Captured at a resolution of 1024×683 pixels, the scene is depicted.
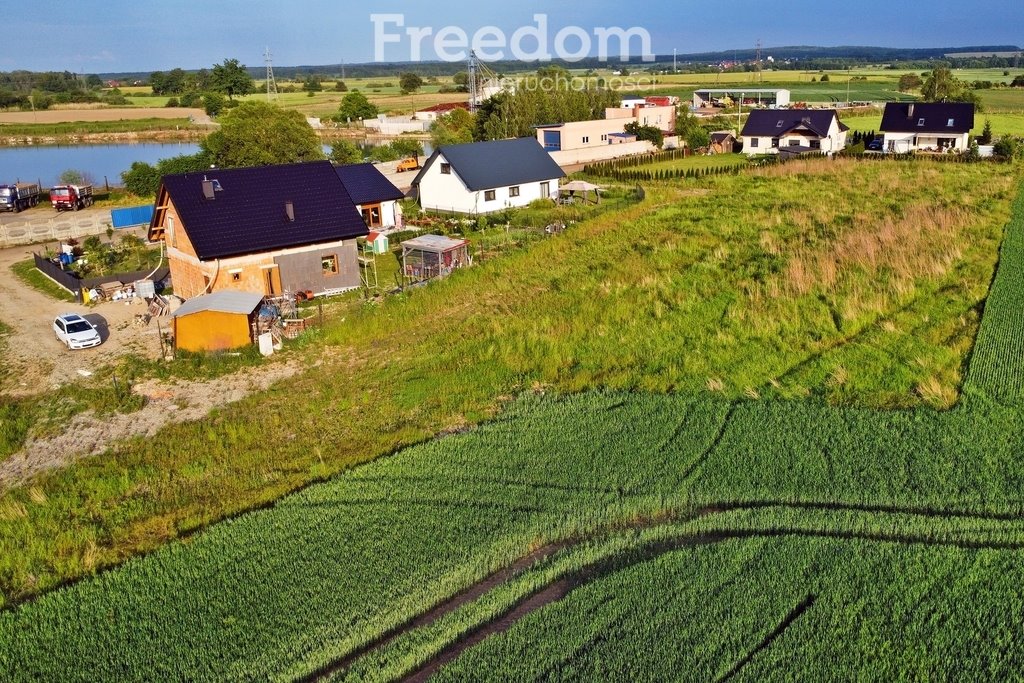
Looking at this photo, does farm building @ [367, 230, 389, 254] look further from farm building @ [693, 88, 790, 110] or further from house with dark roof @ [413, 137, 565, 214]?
farm building @ [693, 88, 790, 110]

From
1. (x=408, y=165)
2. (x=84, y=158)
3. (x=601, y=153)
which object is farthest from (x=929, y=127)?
(x=84, y=158)

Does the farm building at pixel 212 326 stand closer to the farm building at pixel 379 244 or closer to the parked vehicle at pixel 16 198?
the farm building at pixel 379 244

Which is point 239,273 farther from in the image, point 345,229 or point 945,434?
point 945,434

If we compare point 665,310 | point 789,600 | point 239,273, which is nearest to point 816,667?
point 789,600

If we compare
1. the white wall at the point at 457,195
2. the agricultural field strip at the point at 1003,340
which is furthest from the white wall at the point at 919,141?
the agricultural field strip at the point at 1003,340

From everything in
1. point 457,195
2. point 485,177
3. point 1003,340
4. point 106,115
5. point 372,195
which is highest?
point 106,115

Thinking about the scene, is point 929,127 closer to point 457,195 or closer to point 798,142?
point 798,142
